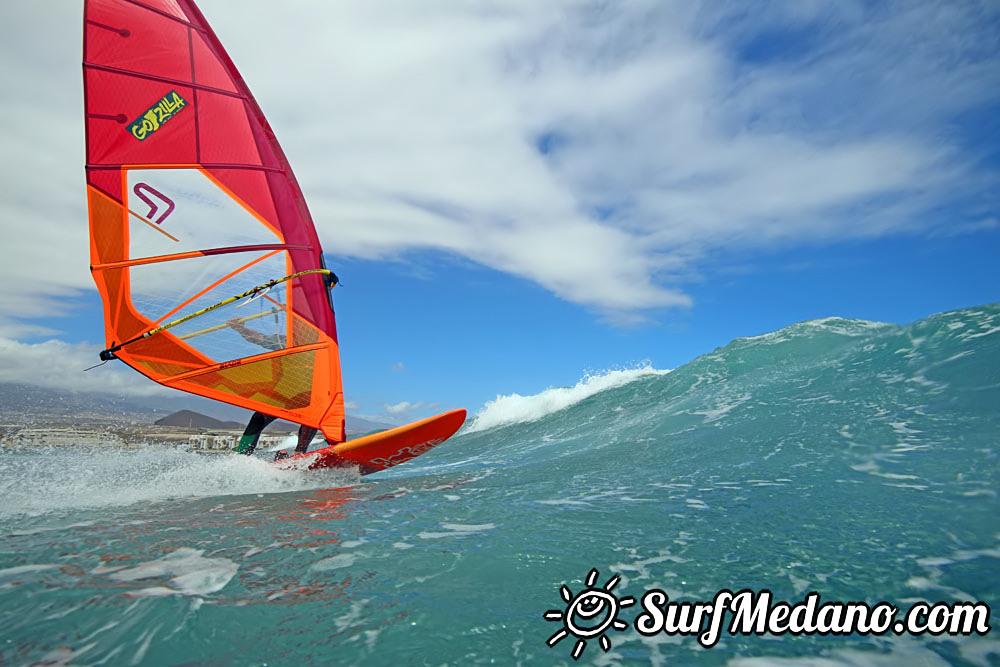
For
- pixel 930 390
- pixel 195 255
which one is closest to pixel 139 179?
pixel 195 255

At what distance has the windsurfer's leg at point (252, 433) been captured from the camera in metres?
6.85

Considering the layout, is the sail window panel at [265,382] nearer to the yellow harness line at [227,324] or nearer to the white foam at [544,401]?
the yellow harness line at [227,324]

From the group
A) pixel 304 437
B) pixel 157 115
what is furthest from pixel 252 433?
pixel 157 115

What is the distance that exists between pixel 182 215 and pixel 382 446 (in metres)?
3.63

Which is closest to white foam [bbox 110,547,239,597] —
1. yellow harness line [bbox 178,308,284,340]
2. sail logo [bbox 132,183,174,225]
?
yellow harness line [bbox 178,308,284,340]

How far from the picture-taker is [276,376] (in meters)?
6.57

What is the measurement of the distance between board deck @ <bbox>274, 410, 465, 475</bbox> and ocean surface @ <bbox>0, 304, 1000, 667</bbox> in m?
0.24

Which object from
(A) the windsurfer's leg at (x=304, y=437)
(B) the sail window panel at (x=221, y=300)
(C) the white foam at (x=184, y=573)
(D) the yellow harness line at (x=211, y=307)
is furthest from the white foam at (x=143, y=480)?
(C) the white foam at (x=184, y=573)

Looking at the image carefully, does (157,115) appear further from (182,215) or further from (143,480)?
(143,480)

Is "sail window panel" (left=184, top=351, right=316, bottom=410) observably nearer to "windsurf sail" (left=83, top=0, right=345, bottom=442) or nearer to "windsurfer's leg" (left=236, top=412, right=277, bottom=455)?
"windsurf sail" (left=83, top=0, right=345, bottom=442)

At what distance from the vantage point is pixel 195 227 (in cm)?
648

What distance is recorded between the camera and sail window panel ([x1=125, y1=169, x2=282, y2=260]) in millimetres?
6395

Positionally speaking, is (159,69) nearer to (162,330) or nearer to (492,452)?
(162,330)

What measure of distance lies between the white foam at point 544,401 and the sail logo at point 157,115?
1088cm
